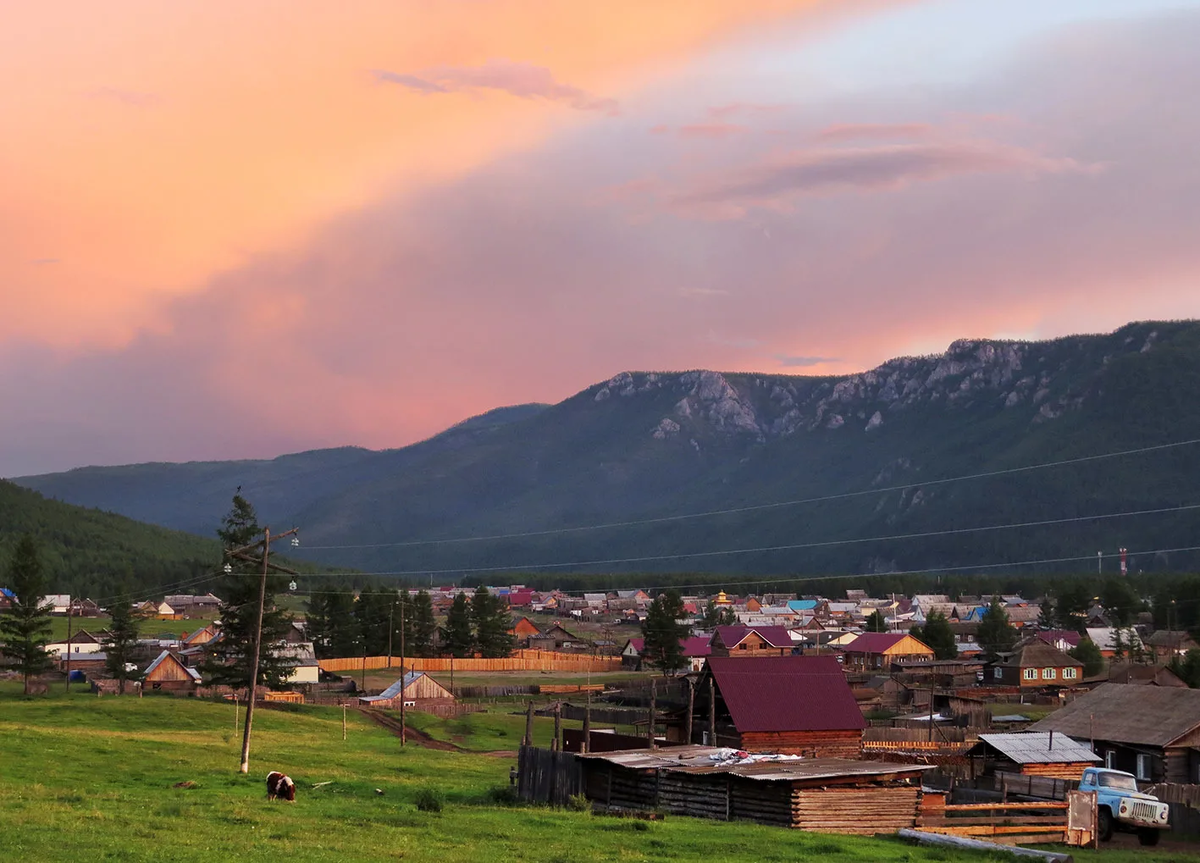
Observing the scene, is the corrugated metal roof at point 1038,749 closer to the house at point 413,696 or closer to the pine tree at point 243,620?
the pine tree at point 243,620

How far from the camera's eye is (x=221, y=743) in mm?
55188

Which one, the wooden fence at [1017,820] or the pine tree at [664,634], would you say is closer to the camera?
the wooden fence at [1017,820]

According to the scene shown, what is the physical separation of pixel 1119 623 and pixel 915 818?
14210cm

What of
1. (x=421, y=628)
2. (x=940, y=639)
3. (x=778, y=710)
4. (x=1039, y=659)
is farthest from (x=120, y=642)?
(x=940, y=639)

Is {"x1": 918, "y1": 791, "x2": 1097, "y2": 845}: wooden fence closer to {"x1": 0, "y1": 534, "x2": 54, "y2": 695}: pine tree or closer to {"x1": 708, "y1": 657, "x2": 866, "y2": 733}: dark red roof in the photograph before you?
{"x1": 708, "y1": 657, "x2": 866, "y2": 733}: dark red roof

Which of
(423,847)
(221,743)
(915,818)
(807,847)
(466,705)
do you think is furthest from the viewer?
(466,705)

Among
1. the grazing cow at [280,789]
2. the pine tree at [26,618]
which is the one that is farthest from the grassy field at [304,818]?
the pine tree at [26,618]

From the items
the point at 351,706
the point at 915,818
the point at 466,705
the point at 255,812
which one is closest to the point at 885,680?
the point at 466,705

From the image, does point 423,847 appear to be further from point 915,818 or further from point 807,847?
point 915,818

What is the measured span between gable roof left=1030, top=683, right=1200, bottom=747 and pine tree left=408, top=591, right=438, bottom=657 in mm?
82914

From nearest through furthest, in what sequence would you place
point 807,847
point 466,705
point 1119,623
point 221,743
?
1. point 807,847
2. point 221,743
3. point 466,705
4. point 1119,623

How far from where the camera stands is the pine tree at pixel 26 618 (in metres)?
86.0

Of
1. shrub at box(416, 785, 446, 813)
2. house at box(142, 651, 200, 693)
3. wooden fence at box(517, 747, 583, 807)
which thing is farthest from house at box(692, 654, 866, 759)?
house at box(142, 651, 200, 693)

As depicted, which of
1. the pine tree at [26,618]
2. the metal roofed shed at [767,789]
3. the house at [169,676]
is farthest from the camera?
the house at [169,676]
